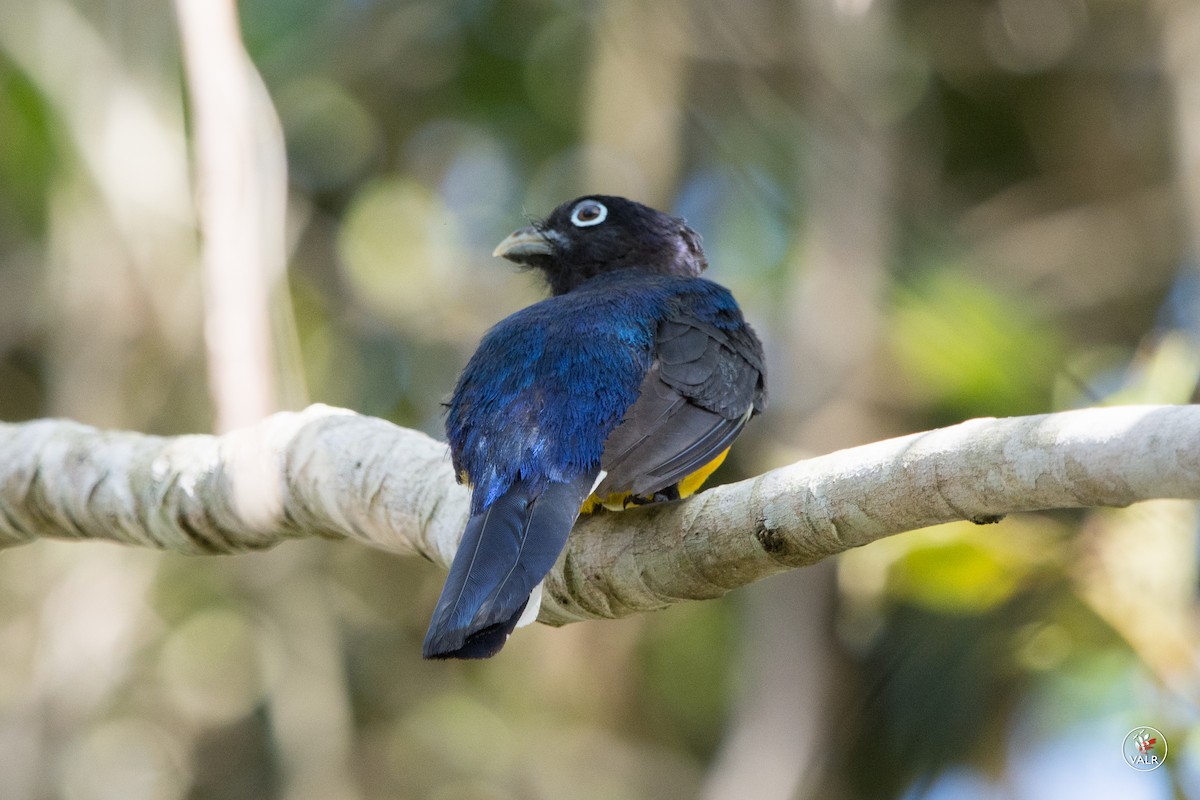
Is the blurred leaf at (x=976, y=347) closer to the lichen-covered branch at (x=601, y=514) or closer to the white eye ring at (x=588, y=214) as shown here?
the white eye ring at (x=588, y=214)

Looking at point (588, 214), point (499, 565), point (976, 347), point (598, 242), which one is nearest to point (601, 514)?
point (499, 565)

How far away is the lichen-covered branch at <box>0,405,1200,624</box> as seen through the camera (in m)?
2.35

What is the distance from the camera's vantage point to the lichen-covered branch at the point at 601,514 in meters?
2.35

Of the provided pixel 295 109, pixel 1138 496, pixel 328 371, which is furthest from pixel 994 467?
pixel 295 109

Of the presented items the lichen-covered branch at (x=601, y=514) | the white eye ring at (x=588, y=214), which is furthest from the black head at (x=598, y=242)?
the lichen-covered branch at (x=601, y=514)

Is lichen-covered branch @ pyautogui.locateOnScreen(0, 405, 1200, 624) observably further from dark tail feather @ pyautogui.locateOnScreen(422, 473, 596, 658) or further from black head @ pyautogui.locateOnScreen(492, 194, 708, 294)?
black head @ pyautogui.locateOnScreen(492, 194, 708, 294)

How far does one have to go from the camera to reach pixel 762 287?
797 centimetres

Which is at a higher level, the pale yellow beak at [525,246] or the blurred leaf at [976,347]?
the pale yellow beak at [525,246]

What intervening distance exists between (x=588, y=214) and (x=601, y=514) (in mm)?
1923

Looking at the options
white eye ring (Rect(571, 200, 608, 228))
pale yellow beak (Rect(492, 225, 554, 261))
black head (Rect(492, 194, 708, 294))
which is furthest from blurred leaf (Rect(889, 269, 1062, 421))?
pale yellow beak (Rect(492, 225, 554, 261))

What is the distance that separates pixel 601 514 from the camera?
3590 millimetres

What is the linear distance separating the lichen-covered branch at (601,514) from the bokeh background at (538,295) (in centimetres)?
106

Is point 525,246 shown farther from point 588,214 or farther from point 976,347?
point 976,347

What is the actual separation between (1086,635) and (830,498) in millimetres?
2709
